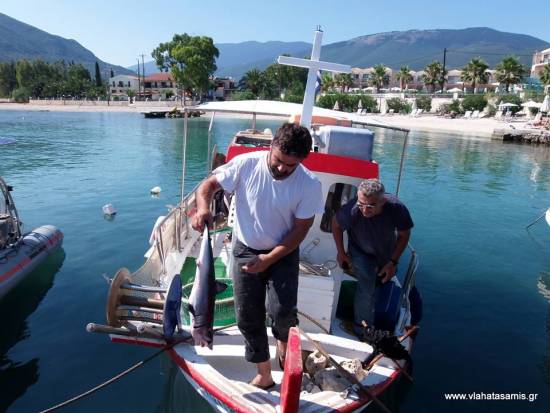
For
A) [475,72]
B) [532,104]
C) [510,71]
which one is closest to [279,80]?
[475,72]

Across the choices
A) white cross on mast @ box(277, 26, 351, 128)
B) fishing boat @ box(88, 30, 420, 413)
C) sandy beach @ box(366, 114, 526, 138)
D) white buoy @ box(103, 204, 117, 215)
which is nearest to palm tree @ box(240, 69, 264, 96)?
sandy beach @ box(366, 114, 526, 138)

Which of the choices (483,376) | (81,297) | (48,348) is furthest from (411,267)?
(81,297)

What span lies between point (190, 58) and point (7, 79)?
59562 millimetres

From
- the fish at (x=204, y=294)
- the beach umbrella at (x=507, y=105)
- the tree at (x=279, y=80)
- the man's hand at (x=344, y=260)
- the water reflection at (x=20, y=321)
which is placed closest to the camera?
the fish at (x=204, y=294)

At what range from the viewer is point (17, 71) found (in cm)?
10981

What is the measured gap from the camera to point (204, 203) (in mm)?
3332

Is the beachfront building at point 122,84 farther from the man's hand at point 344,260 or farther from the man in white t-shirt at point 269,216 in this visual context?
the man in white t-shirt at point 269,216

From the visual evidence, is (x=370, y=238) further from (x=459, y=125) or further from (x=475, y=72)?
(x=475, y=72)

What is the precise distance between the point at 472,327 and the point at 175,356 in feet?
→ 20.1

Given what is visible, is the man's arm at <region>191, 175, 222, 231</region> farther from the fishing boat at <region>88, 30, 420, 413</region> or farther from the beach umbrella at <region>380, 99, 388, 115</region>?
the beach umbrella at <region>380, 99, 388, 115</region>

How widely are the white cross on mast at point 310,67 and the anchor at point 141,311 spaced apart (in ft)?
9.97

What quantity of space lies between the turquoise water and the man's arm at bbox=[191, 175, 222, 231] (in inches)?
128

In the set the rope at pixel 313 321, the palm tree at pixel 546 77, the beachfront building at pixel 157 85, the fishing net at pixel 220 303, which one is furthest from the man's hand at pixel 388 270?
the beachfront building at pixel 157 85

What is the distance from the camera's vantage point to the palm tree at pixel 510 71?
223 ft
